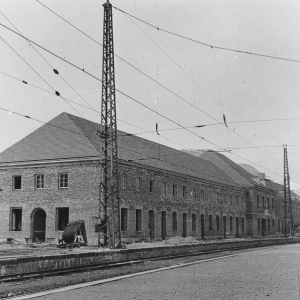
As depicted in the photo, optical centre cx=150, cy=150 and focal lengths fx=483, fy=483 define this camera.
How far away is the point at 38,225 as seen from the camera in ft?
122

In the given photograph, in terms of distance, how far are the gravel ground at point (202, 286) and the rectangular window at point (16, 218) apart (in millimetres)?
22476

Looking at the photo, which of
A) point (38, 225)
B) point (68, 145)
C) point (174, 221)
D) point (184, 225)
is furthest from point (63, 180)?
point (184, 225)

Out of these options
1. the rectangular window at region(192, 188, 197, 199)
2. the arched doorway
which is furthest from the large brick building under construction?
the rectangular window at region(192, 188, 197, 199)

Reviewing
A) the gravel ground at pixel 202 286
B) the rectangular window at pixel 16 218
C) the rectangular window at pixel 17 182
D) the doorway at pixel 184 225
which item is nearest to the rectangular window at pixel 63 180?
the rectangular window at pixel 17 182

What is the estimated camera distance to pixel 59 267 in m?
17.8

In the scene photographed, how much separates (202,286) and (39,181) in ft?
84.2

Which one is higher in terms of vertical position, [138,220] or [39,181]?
[39,181]

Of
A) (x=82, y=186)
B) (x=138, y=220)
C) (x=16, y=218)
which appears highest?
(x=82, y=186)

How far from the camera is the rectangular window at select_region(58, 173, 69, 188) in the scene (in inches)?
1416

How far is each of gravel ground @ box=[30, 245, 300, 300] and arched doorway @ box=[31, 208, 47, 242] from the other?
2087 cm

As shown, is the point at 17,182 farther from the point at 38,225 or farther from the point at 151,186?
the point at 151,186

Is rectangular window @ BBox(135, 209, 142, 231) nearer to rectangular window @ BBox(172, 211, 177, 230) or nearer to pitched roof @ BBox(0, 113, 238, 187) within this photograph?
pitched roof @ BBox(0, 113, 238, 187)

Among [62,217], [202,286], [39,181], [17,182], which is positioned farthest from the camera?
[17,182]

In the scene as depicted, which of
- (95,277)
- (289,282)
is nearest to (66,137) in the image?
(95,277)
